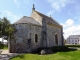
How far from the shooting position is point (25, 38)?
27.0 m

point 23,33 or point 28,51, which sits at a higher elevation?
point 23,33

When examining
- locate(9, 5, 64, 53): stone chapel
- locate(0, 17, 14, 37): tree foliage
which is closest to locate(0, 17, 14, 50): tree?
locate(0, 17, 14, 37): tree foliage

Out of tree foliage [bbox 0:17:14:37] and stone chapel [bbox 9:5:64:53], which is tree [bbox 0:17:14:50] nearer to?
tree foliage [bbox 0:17:14:37]

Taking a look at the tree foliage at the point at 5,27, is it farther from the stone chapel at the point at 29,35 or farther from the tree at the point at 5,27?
the stone chapel at the point at 29,35

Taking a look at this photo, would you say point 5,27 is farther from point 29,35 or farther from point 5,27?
point 29,35

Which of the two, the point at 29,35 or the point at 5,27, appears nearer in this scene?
the point at 5,27

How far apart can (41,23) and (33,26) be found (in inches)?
141

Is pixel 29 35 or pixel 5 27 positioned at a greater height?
pixel 5 27

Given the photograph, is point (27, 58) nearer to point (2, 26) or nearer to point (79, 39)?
point (2, 26)

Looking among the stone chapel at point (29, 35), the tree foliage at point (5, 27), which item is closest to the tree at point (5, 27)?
the tree foliage at point (5, 27)

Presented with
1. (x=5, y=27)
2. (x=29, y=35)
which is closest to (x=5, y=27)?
(x=5, y=27)

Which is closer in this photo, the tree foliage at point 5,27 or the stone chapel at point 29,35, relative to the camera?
the tree foliage at point 5,27

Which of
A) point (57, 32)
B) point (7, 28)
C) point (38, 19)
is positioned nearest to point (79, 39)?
point (57, 32)

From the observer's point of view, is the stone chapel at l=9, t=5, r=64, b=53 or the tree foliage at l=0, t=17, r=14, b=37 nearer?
the tree foliage at l=0, t=17, r=14, b=37
